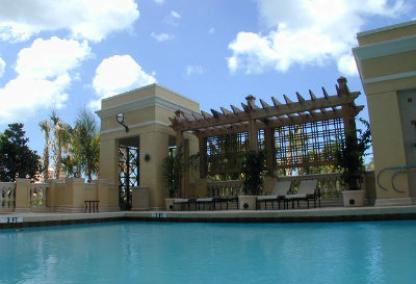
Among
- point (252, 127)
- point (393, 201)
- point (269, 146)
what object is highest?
point (252, 127)

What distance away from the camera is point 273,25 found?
12.1 meters

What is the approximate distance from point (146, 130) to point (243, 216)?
7.65 meters

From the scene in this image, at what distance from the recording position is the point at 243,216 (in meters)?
11.5

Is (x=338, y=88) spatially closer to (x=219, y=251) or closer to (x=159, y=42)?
(x=159, y=42)

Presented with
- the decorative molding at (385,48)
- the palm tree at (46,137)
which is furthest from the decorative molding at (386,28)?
the palm tree at (46,137)

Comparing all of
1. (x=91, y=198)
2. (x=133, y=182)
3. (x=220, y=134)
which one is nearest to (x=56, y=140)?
(x=133, y=182)

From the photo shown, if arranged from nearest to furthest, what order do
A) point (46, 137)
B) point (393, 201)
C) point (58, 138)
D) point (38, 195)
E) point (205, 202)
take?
point (393, 201) → point (205, 202) → point (38, 195) → point (58, 138) → point (46, 137)

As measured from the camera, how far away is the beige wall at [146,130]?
56.1 feet

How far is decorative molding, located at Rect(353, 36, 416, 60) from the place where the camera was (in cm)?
1188

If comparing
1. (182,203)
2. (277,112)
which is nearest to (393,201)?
(277,112)

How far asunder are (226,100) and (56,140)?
14575 mm

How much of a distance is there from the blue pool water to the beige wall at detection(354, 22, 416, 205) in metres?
3.90

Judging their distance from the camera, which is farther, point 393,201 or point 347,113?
point 347,113

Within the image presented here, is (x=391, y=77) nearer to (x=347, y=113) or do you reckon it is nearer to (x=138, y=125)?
(x=347, y=113)
